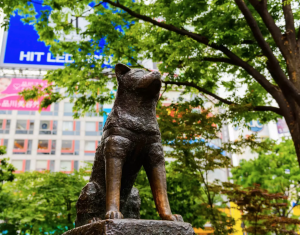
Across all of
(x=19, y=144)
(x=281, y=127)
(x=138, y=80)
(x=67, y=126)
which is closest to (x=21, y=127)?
(x=19, y=144)

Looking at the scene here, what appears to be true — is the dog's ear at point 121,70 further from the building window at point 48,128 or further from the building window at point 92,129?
the building window at point 48,128

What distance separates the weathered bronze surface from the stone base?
16 cm

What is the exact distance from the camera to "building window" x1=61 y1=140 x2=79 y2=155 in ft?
88.5

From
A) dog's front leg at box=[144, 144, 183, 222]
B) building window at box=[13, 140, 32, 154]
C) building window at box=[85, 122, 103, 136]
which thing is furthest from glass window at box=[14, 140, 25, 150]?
dog's front leg at box=[144, 144, 183, 222]

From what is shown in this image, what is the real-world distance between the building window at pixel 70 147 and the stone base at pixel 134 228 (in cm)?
2574

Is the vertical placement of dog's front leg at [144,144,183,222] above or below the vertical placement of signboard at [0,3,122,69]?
below

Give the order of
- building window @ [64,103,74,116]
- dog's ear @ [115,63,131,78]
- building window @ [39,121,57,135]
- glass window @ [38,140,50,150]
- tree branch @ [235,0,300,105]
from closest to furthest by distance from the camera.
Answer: dog's ear @ [115,63,131,78], tree branch @ [235,0,300,105], glass window @ [38,140,50,150], building window @ [39,121,57,135], building window @ [64,103,74,116]

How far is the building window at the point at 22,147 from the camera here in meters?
26.4

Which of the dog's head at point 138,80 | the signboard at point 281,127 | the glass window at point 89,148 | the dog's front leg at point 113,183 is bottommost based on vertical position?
the dog's front leg at point 113,183

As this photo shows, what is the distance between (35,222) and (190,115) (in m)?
7.29

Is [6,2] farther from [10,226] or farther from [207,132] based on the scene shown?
[10,226]

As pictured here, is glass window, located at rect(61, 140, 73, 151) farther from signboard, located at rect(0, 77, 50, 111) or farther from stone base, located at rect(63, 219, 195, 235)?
stone base, located at rect(63, 219, 195, 235)

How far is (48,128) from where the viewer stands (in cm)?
2770

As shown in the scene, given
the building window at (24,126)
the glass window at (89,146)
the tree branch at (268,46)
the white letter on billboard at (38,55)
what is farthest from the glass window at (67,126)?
the tree branch at (268,46)
